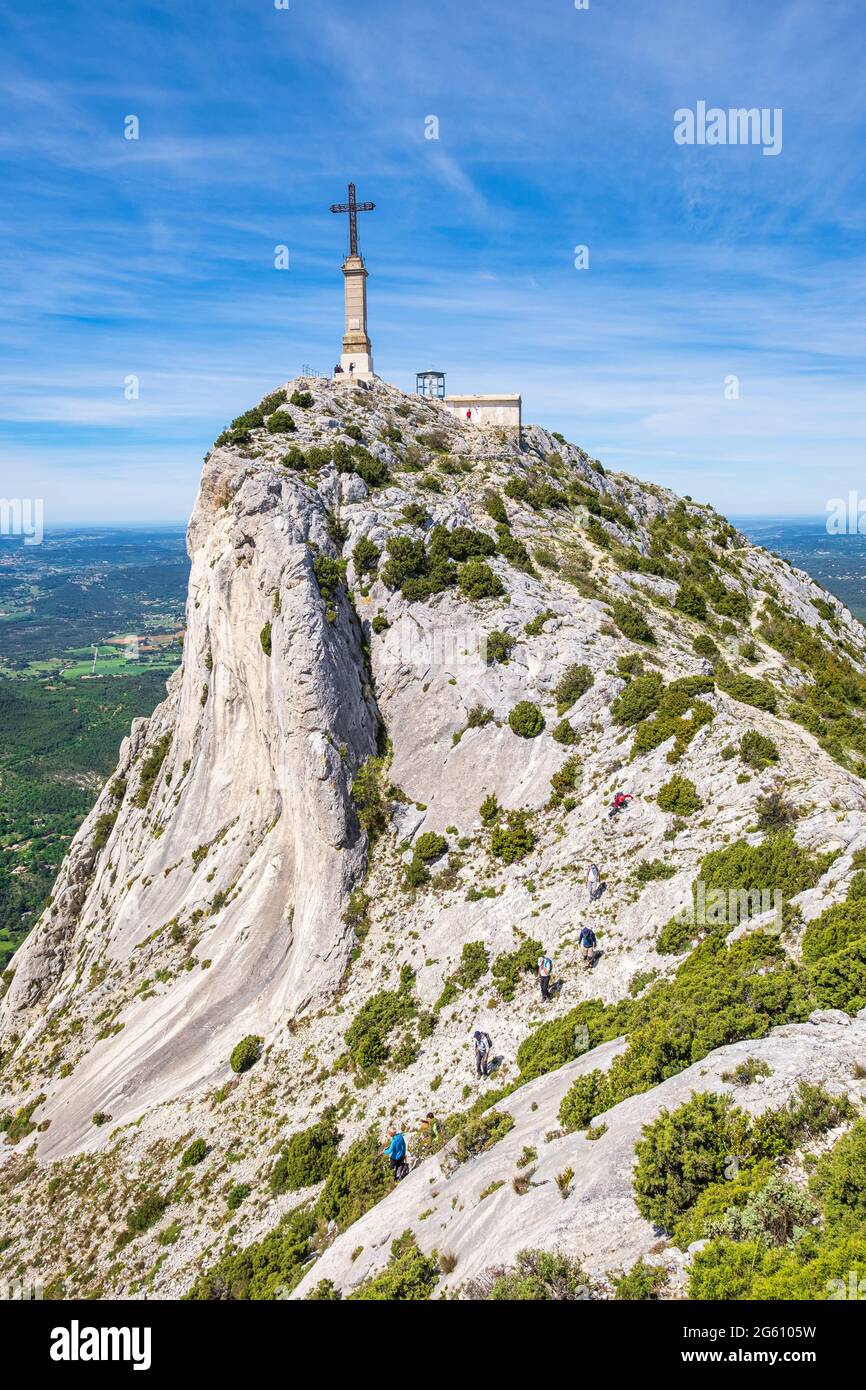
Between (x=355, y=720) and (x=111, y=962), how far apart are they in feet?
78.8

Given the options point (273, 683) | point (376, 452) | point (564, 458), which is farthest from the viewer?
point (564, 458)

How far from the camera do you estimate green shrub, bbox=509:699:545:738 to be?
37875 millimetres

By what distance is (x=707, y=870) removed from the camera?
25.1m

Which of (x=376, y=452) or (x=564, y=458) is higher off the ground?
Answer: (x=564, y=458)

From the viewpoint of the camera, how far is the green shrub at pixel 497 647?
4138 cm

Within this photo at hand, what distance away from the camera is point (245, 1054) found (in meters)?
33.8

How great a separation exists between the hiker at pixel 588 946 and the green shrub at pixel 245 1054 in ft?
58.7

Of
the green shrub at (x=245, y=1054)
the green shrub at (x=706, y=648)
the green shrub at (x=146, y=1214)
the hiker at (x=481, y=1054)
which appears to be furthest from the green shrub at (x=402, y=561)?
the green shrub at (x=146, y=1214)

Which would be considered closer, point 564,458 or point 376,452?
point 376,452

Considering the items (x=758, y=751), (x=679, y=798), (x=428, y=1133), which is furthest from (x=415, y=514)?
(x=428, y=1133)

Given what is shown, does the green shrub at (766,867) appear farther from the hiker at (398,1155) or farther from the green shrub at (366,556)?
the green shrub at (366,556)
